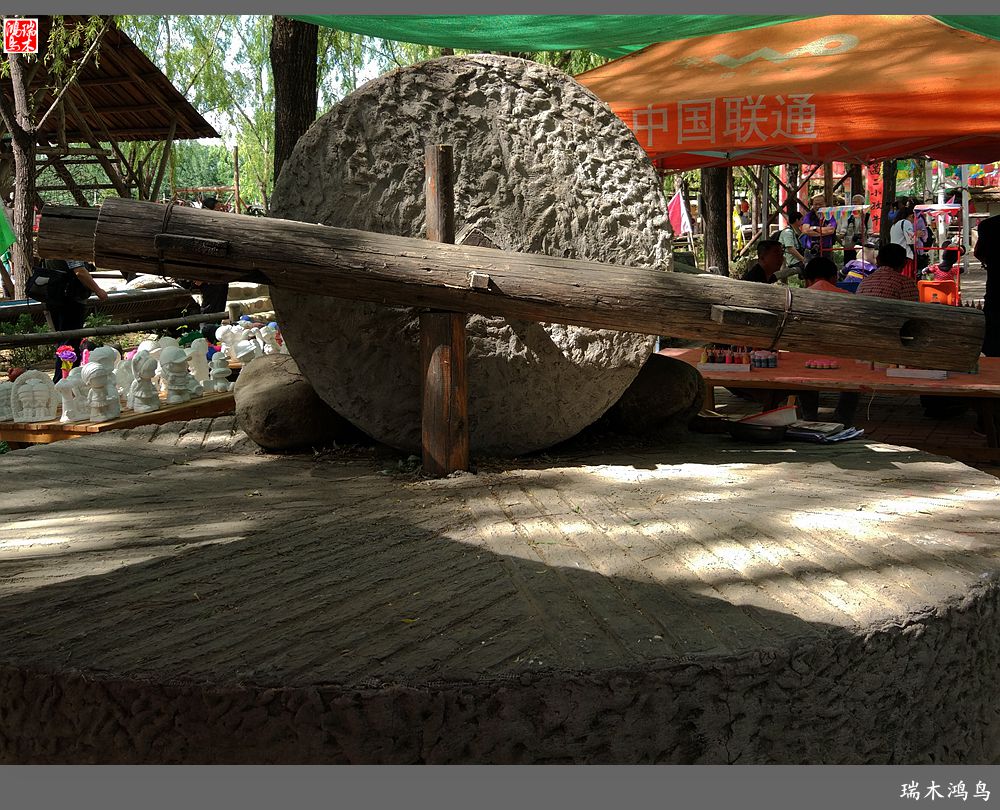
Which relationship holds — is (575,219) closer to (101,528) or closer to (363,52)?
(101,528)

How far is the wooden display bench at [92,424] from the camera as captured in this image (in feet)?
16.0

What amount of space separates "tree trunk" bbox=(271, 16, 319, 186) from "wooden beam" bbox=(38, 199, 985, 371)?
2743 millimetres

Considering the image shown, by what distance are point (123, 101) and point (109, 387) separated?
10.5 meters

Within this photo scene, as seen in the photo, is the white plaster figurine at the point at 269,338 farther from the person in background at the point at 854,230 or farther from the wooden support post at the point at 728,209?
the person in background at the point at 854,230

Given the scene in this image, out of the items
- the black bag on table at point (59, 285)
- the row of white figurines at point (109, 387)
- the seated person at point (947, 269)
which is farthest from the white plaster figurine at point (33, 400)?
the seated person at point (947, 269)

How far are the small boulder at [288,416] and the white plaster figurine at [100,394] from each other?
A: 1.11 meters

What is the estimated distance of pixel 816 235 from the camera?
1530cm

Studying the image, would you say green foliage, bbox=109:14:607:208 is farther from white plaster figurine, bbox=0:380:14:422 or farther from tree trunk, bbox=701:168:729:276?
white plaster figurine, bbox=0:380:14:422

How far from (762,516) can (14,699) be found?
7.05 feet

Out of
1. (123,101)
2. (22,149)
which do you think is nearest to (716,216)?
(22,149)

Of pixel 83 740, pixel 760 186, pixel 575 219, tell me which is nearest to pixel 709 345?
pixel 575 219

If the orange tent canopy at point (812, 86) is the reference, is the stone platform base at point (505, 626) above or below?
below

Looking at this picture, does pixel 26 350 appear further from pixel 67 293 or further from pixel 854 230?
pixel 854 230

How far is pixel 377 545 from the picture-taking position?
297 cm
